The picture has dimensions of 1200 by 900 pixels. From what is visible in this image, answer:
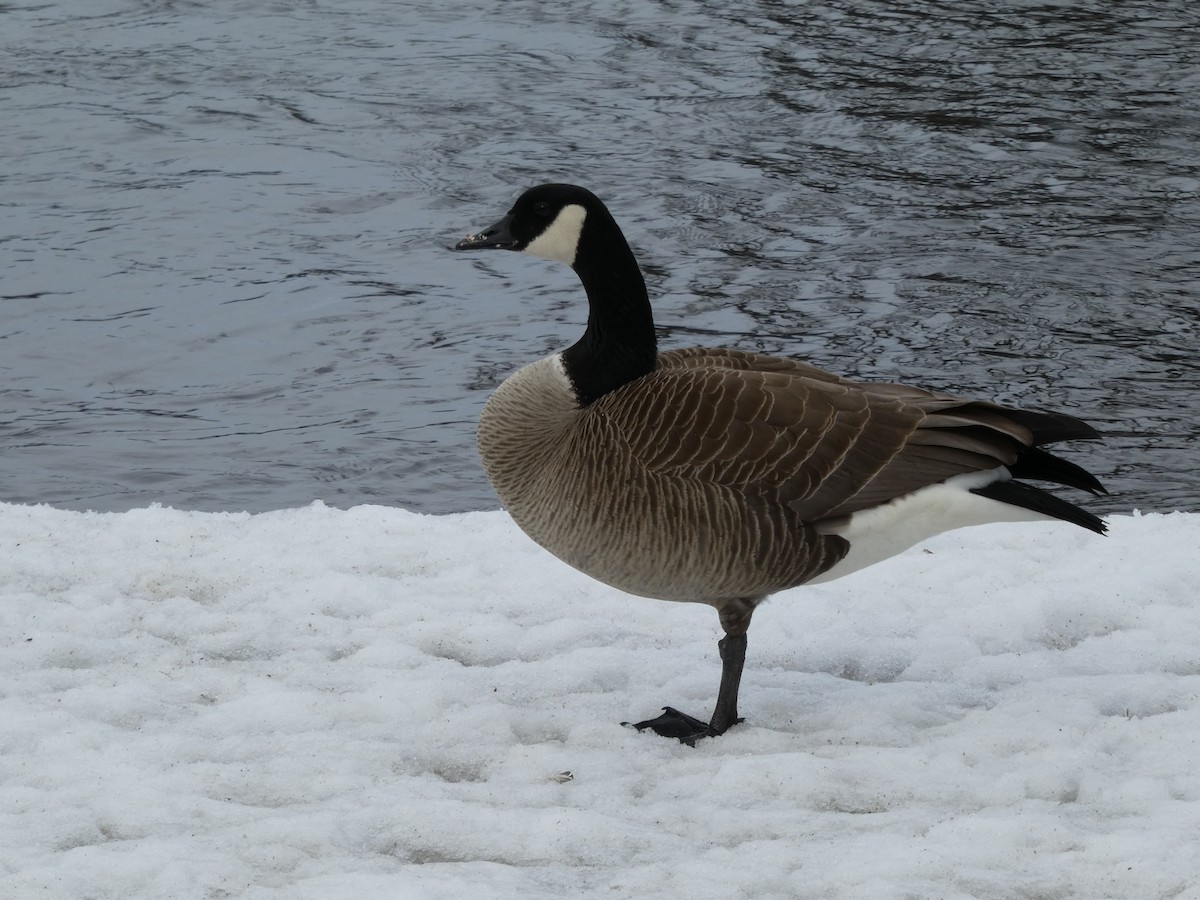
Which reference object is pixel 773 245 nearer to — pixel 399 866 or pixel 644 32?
pixel 644 32

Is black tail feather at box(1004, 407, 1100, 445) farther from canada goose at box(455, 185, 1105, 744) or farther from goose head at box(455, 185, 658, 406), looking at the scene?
goose head at box(455, 185, 658, 406)

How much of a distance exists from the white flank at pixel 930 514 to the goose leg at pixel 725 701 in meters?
0.44

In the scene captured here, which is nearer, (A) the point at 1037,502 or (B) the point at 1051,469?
(A) the point at 1037,502

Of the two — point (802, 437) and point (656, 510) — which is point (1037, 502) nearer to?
point (802, 437)

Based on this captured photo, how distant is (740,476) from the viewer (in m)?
5.01

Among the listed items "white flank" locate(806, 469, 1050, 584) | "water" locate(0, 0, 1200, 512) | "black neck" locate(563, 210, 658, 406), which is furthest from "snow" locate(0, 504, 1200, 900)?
"water" locate(0, 0, 1200, 512)

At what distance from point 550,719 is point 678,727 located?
45 cm

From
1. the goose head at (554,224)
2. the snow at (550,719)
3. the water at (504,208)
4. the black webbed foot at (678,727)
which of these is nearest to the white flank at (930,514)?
the snow at (550,719)

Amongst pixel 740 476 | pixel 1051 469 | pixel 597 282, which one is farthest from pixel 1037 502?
pixel 597 282

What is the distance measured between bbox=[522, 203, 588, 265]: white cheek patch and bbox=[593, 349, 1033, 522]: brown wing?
0.60 m

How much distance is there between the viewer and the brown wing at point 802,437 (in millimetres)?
5031

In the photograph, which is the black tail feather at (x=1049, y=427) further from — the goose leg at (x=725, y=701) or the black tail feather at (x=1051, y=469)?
the goose leg at (x=725, y=701)

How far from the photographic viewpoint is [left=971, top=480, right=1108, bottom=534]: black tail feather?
493cm

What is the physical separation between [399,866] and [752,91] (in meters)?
13.3
